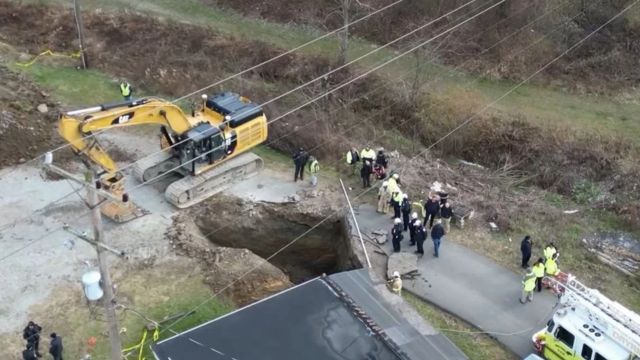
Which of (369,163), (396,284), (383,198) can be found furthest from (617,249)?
(369,163)

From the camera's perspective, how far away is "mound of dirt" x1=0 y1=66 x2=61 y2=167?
27.2 m

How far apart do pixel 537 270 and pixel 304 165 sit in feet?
29.7

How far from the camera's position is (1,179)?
25734 millimetres

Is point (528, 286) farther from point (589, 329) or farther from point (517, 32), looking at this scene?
point (517, 32)

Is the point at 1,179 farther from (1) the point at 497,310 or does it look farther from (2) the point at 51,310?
(1) the point at 497,310

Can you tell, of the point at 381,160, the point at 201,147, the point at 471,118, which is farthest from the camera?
the point at 471,118

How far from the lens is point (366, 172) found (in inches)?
1000

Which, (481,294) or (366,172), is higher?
(366,172)

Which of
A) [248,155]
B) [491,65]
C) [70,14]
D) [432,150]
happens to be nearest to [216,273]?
[248,155]

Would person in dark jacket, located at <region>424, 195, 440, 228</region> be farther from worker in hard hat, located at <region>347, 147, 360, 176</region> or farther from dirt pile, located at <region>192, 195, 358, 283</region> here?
worker in hard hat, located at <region>347, 147, 360, 176</region>

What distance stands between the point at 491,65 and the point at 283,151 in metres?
12.8

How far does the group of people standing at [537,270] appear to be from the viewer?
20.7 metres

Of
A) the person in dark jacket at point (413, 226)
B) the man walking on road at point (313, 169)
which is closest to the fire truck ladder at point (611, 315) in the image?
the person in dark jacket at point (413, 226)

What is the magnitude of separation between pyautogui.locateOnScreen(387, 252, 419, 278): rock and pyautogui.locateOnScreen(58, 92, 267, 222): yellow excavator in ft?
22.5
